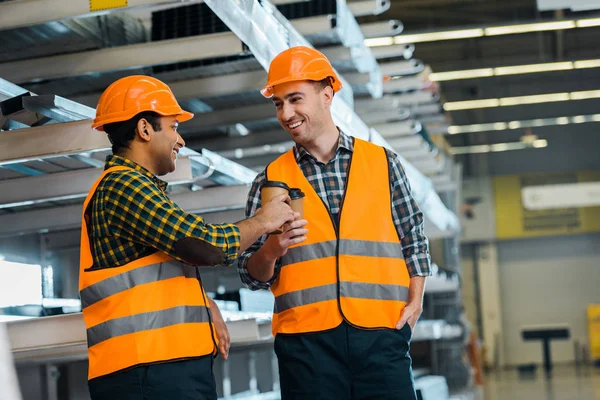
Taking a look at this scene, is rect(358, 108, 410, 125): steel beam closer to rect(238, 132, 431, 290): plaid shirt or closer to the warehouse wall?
rect(238, 132, 431, 290): plaid shirt

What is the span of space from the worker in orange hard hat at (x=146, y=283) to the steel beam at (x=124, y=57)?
1.16 m

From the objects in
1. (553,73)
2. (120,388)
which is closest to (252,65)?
(120,388)

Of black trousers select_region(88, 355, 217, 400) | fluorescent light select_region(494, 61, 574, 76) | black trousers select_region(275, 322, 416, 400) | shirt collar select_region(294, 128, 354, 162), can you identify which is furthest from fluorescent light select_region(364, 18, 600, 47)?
black trousers select_region(88, 355, 217, 400)

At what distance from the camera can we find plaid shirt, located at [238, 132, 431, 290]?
10.0 feet

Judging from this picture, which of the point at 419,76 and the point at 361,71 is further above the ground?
the point at 419,76

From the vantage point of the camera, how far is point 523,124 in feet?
72.7

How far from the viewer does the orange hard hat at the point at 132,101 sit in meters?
2.73

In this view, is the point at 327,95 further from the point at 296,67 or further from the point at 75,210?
the point at 75,210

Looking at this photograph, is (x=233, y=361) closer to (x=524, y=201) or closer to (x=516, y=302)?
(x=524, y=201)

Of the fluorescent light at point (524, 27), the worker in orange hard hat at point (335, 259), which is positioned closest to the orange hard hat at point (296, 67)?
the worker in orange hard hat at point (335, 259)

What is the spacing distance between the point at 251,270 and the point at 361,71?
272 centimetres

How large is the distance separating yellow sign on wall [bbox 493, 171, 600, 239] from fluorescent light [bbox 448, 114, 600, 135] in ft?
16.1

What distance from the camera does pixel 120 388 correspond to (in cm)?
255

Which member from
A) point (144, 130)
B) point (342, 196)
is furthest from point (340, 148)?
point (144, 130)
